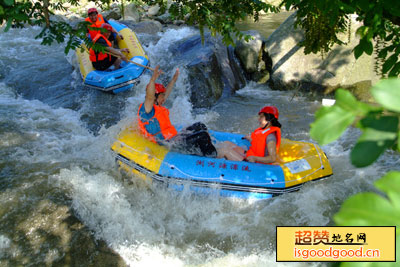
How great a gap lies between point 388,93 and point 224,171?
13.0ft

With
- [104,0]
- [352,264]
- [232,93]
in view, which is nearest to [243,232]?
[104,0]

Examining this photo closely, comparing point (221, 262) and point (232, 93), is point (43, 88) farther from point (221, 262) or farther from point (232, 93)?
point (221, 262)

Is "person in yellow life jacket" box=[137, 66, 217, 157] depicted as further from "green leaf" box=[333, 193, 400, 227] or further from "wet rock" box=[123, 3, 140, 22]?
"wet rock" box=[123, 3, 140, 22]

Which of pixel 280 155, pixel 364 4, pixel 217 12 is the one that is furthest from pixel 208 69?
pixel 364 4

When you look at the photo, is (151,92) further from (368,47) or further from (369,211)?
(369,211)

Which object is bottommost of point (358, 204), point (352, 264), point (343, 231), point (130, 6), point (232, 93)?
point (232, 93)

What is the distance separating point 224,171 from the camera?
14.9ft

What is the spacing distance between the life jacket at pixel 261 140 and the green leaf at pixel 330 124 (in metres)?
3.99

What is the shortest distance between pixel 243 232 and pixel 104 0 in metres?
3.07

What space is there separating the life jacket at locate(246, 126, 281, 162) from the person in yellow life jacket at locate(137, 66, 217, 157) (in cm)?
58

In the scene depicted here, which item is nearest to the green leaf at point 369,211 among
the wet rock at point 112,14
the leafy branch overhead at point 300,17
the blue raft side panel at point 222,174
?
the leafy branch overhead at point 300,17

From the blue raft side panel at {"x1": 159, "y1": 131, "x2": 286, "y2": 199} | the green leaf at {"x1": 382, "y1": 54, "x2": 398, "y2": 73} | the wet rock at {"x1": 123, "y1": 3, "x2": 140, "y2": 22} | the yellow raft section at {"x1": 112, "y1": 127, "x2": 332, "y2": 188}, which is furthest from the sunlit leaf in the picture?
the wet rock at {"x1": 123, "y1": 3, "x2": 140, "y2": 22}

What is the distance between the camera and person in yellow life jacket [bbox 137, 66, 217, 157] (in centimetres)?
491

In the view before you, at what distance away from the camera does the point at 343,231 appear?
0.96m
